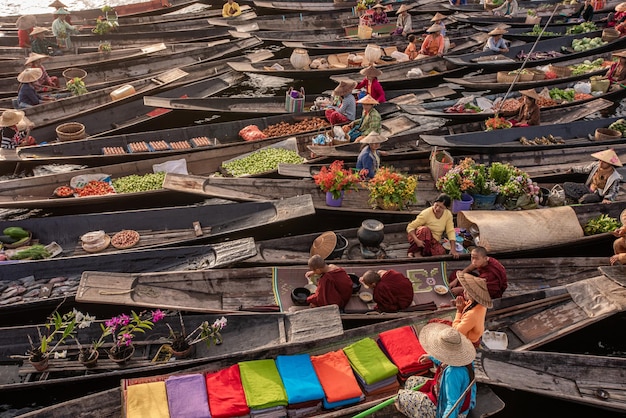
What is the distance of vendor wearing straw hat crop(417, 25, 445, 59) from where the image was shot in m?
16.3

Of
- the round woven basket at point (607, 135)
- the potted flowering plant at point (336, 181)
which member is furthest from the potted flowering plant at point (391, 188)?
the round woven basket at point (607, 135)

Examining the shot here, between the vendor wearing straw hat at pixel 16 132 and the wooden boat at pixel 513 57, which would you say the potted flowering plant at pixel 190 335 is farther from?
the wooden boat at pixel 513 57

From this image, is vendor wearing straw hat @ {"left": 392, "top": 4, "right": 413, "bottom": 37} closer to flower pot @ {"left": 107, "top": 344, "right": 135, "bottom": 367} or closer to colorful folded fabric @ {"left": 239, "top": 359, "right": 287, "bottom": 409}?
colorful folded fabric @ {"left": 239, "top": 359, "right": 287, "bottom": 409}

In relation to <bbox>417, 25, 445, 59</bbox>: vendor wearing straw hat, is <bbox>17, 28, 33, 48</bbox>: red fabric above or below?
above

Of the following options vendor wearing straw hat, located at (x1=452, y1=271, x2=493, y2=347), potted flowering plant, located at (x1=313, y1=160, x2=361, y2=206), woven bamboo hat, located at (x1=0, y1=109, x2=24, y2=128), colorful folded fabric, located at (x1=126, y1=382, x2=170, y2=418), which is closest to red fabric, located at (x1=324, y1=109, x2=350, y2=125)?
potted flowering plant, located at (x1=313, y1=160, x2=361, y2=206)

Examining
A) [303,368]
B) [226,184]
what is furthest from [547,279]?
[226,184]

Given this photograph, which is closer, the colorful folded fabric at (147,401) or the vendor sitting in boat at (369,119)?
the colorful folded fabric at (147,401)

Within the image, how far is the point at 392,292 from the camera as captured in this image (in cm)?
713

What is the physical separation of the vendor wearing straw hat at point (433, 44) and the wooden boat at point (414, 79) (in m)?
0.41

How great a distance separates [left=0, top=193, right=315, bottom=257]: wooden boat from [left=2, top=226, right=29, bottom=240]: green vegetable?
0.13m

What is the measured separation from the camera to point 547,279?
8352 mm

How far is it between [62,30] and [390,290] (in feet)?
48.4

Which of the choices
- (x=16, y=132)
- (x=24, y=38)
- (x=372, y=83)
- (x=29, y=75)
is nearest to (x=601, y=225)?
(x=372, y=83)

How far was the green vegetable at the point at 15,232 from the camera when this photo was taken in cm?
861
